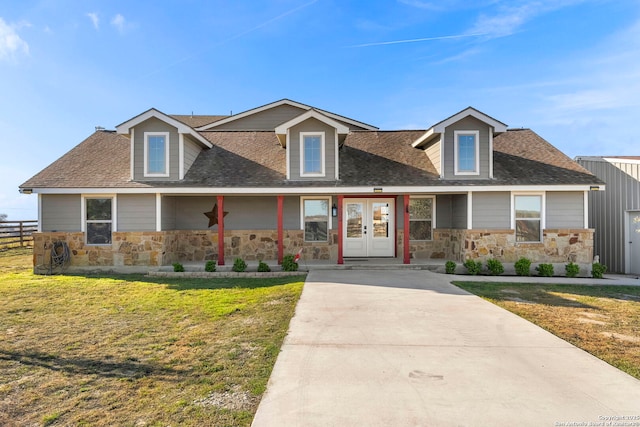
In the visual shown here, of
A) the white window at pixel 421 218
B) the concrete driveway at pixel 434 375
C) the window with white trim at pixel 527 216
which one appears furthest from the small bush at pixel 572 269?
the concrete driveway at pixel 434 375

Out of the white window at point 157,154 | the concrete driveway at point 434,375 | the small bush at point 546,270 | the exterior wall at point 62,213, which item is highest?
the white window at point 157,154

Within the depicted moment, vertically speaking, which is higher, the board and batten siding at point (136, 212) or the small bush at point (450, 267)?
the board and batten siding at point (136, 212)

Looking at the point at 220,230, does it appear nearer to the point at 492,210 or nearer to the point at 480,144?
the point at 492,210

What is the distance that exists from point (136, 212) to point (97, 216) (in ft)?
4.31

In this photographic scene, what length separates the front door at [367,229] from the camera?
43.2 ft

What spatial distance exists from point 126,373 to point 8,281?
881 centimetres

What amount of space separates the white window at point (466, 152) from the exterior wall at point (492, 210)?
2.97ft

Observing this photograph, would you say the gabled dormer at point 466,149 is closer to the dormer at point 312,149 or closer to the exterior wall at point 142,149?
the dormer at point 312,149

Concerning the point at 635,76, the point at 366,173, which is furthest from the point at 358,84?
the point at 635,76

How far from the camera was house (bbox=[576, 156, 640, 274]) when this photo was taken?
11.9 meters

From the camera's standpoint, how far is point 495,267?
11070 mm

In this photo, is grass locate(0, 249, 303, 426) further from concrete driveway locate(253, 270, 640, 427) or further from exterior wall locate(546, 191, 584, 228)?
exterior wall locate(546, 191, 584, 228)

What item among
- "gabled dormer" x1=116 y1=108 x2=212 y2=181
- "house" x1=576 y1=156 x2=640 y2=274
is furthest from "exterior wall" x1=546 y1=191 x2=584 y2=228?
"gabled dormer" x1=116 y1=108 x2=212 y2=181

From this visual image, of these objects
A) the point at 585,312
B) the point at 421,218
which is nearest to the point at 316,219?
the point at 421,218
